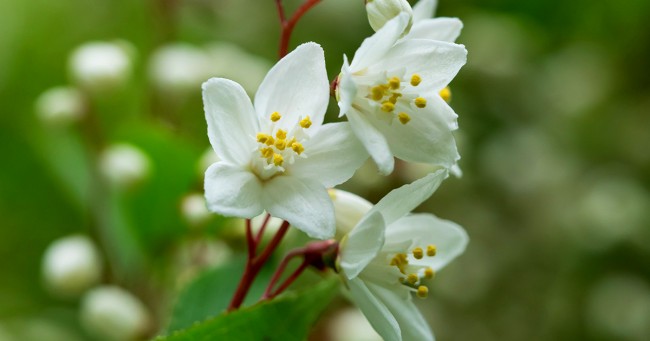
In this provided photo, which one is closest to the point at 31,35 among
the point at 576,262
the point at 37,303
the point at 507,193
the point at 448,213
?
the point at 37,303

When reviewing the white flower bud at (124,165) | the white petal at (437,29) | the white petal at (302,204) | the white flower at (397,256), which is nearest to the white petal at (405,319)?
the white flower at (397,256)

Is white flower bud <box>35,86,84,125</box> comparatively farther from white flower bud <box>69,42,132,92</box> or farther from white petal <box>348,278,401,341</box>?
white petal <box>348,278,401,341</box>

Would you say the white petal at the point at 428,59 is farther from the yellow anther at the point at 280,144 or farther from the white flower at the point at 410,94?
the yellow anther at the point at 280,144

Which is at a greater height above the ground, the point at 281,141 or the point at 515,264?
the point at 281,141

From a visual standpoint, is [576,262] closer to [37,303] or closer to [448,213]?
[448,213]

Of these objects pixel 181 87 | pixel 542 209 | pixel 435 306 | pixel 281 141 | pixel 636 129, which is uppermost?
pixel 281 141

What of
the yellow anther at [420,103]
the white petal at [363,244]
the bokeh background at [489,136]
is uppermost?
the yellow anther at [420,103]

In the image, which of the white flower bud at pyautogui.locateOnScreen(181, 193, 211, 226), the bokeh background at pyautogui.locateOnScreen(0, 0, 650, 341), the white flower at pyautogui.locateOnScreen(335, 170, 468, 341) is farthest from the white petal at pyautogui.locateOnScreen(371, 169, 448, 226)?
the bokeh background at pyautogui.locateOnScreen(0, 0, 650, 341)

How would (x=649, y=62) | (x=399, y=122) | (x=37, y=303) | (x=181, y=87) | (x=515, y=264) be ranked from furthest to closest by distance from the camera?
(x=649, y=62)
(x=515, y=264)
(x=37, y=303)
(x=181, y=87)
(x=399, y=122)
